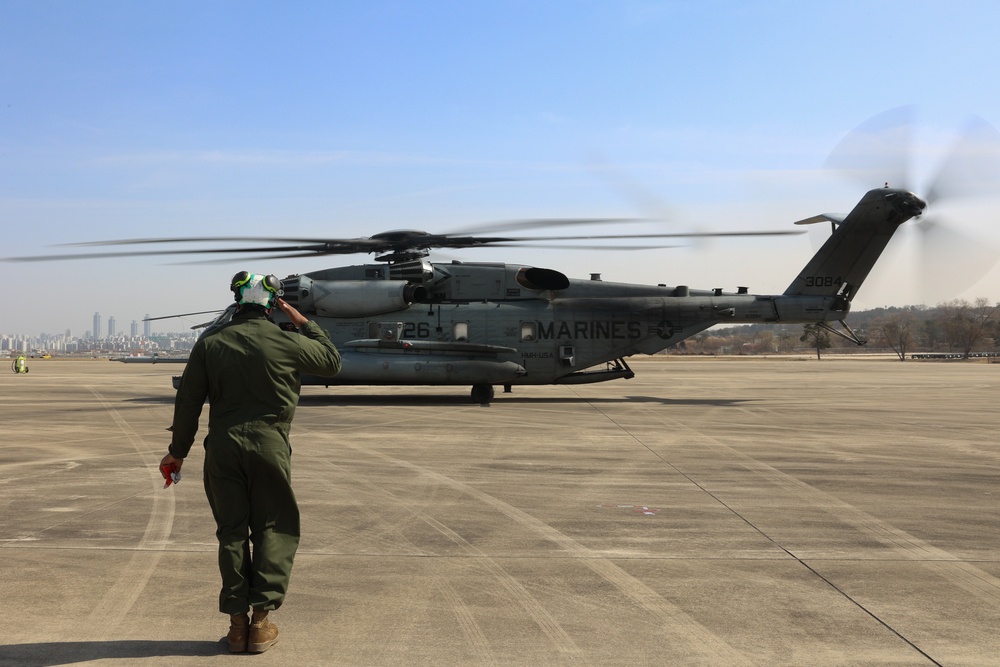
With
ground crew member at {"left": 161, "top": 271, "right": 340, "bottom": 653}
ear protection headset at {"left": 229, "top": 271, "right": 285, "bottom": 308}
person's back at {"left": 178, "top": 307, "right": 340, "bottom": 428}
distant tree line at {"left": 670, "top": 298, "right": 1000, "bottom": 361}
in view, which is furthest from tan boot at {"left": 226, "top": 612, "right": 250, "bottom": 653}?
distant tree line at {"left": 670, "top": 298, "right": 1000, "bottom": 361}

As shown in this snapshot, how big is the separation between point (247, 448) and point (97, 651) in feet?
4.14

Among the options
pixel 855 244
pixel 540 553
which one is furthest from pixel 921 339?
pixel 540 553

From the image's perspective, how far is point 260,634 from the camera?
13.2ft

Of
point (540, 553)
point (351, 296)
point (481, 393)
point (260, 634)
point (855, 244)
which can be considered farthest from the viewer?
point (855, 244)

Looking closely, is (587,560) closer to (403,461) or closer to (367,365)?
(403,461)

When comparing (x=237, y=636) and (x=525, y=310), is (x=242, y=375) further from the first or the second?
(x=525, y=310)

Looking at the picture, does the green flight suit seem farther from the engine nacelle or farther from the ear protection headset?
the engine nacelle

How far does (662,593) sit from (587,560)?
0.90 metres

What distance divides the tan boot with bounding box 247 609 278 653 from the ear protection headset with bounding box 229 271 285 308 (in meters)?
1.69

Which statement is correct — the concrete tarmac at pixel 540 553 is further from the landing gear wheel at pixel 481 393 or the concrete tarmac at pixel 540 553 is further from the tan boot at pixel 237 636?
the landing gear wheel at pixel 481 393

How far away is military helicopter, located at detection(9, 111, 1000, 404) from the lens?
20.8 m

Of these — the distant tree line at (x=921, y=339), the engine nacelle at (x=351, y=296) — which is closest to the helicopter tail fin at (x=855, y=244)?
the engine nacelle at (x=351, y=296)

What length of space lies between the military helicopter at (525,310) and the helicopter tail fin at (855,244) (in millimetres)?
28

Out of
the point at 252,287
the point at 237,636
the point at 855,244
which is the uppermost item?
the point at 855,244
